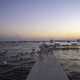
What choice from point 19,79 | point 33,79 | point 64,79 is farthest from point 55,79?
point 19,79

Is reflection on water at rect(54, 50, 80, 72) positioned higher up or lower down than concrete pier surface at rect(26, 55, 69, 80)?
lower down

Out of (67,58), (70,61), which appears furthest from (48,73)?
(67,58)

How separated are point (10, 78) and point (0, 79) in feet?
4.27

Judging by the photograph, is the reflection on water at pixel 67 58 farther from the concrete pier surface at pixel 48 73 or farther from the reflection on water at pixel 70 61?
the concrete pier surface at pixel 48 73

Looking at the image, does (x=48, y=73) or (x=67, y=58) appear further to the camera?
(x=67, y=58)

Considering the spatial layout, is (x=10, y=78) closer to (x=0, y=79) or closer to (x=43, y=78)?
(x=0, y=79)

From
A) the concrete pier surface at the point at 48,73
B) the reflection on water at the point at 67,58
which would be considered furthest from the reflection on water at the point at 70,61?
the concrete pier surface at the point at 48,73

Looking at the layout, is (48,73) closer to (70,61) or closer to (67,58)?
(70,61)

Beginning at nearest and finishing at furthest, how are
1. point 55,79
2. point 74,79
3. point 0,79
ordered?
1. point 55,79
2. point 74,79
3. point 0,79

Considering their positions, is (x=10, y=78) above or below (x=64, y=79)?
below

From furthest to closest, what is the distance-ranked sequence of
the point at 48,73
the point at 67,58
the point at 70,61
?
the point at 67,58
the point at 70,61
the point at 48,73

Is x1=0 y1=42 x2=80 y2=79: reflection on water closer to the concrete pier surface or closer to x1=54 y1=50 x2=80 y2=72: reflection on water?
x1=54 y1=50 x2=80 y2=72: reflection on water

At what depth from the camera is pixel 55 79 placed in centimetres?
1066

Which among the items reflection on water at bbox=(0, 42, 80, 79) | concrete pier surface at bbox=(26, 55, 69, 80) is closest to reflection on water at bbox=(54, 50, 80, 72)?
reflection on water at bbox=(0, 42, 80, 79)
